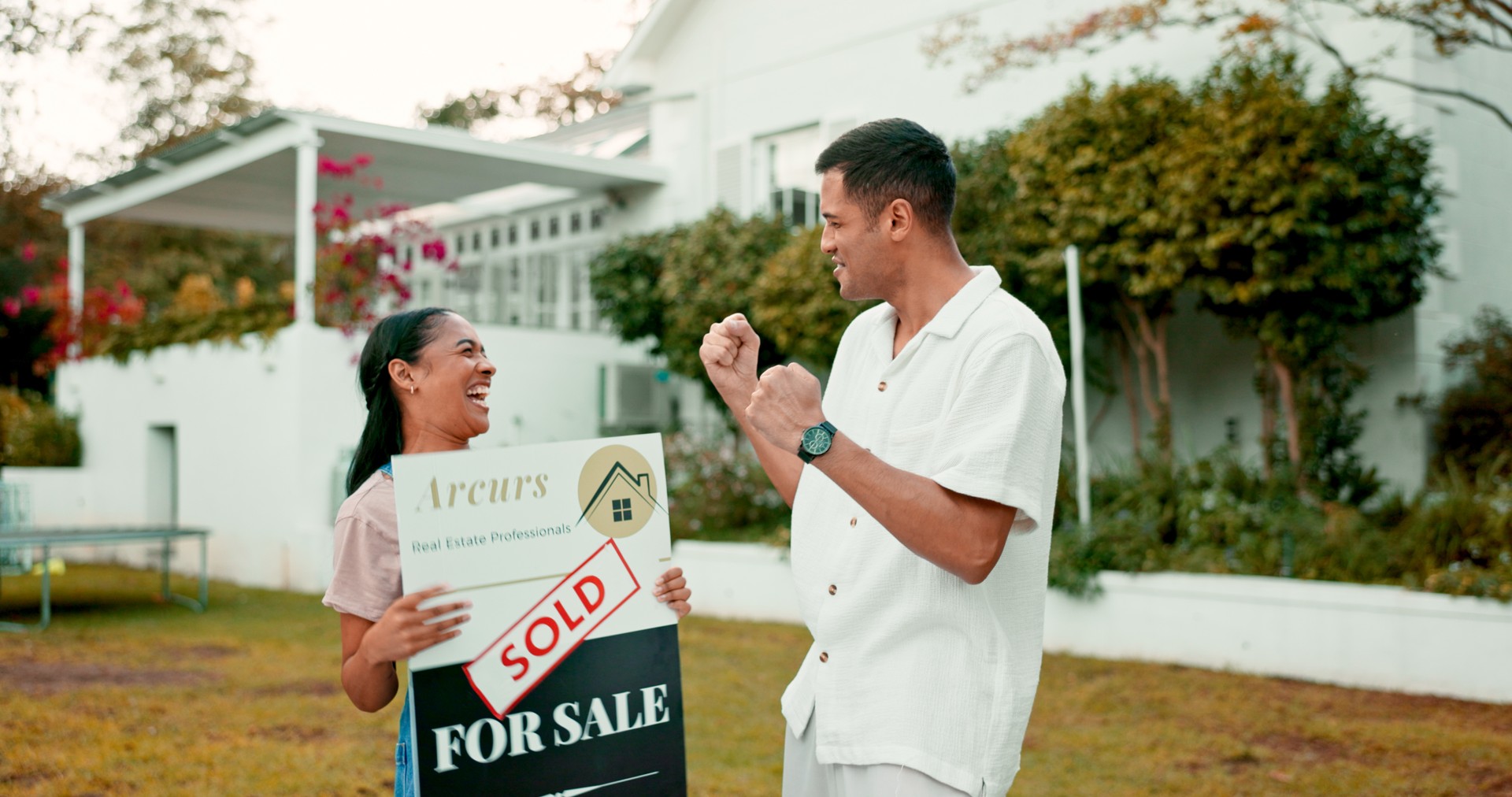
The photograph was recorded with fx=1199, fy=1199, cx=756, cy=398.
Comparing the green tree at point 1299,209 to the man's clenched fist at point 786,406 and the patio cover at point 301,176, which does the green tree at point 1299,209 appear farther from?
the patio cover at point 301,176

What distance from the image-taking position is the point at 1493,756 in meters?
5.24

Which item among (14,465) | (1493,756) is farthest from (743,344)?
(14,465)

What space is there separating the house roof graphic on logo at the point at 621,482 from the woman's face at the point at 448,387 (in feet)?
1.00

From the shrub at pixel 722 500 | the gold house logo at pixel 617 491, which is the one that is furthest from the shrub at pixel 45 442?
the gold house logo at pixel 617 491

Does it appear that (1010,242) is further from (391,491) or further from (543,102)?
(543,102)

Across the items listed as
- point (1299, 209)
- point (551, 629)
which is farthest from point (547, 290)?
point (551, 629)

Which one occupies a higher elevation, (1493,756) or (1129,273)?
(1129,273)

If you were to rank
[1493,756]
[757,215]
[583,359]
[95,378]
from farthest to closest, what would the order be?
[95,378]
[583,359]
[757,215]
[1493,756]

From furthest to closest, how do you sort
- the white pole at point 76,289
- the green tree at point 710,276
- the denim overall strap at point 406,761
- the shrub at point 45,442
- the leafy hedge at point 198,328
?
the shrub at point 45,442 < the white pole at point 76,289 < the leafy hedge at point 198,328 < the green tree at point 710,276 < the denim overall strap at point 406,761

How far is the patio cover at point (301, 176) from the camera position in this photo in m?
11.7

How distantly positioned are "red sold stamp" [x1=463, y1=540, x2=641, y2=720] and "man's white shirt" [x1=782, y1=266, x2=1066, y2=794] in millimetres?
385

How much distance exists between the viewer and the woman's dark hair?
2391 millimetres

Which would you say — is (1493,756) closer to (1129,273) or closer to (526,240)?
(1129,273)

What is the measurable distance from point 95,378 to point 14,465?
1773 millimetres
